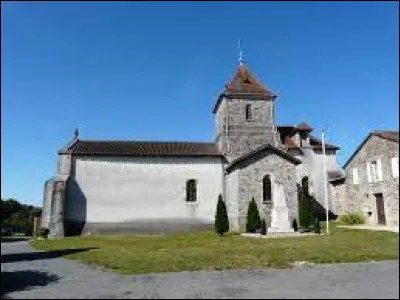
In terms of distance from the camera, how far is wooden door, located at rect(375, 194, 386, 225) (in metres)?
30.4

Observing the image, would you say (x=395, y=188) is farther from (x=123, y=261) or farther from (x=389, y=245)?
(x=123, y=261)

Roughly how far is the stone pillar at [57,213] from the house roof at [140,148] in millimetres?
3322

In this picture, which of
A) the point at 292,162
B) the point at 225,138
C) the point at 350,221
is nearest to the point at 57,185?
the point at 225,138

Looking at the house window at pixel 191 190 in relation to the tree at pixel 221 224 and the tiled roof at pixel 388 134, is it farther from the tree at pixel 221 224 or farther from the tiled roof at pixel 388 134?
the tiled roof at pixel 388 134

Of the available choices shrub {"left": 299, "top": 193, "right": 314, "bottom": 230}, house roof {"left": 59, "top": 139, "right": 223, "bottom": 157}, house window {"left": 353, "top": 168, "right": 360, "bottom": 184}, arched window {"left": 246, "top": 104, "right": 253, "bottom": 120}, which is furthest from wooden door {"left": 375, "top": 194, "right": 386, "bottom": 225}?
house roof {"left": 59, "top": 139, "right": 223, "bottom": 157}

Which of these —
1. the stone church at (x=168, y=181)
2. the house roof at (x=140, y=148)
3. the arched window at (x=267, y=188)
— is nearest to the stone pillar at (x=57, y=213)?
the stone church at (x=168, y=181)

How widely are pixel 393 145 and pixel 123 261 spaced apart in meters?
20.8

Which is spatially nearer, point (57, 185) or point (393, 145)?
point (393, 145)

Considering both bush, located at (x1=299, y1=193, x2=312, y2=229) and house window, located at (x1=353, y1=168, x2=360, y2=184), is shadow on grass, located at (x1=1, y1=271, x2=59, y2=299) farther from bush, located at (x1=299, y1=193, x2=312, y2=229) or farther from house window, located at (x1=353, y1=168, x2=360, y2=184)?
house window, located at (x1=353, y1=168, x2=360, y2=184)

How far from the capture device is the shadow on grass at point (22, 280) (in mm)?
10719

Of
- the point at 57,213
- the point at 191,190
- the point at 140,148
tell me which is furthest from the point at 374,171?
the point at 57,213

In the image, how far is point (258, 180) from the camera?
31.2m

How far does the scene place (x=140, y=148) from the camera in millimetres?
34906

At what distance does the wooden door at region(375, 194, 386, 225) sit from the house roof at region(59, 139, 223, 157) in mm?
12143
